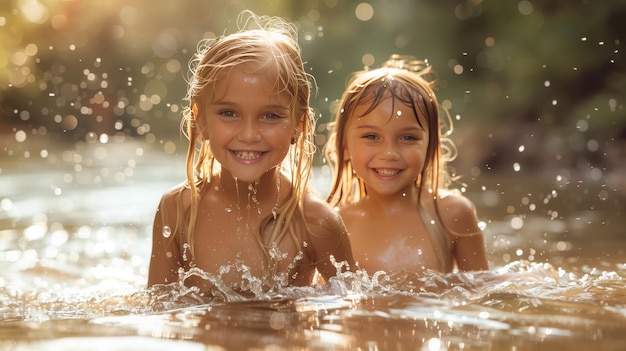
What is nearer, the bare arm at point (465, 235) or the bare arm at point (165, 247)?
the bare arm at point (165, 247)

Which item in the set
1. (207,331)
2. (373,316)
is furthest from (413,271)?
(207,331)

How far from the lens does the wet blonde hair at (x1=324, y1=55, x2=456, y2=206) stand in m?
4.80

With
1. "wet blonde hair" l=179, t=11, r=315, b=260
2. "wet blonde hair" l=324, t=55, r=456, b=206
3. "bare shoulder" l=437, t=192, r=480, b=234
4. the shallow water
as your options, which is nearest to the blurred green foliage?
the shallow water

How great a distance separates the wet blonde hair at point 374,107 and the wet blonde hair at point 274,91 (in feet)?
2.60

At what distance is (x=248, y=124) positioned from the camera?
12.6 ft

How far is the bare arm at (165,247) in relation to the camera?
4.01 metres

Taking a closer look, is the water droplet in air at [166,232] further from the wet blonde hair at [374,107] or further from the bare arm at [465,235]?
the bare arm at [465,235]

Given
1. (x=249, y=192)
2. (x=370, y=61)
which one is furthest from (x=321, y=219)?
(x=370, y=61)

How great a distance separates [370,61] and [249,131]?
15046mm

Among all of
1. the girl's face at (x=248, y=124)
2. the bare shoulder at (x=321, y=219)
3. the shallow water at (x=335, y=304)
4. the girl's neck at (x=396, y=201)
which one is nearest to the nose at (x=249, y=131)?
the girl's face at (x=248, y=124)

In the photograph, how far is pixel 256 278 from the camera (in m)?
3.93

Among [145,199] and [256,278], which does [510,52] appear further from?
[256,278]

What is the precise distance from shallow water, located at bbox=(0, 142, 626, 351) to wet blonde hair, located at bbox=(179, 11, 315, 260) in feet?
1.03

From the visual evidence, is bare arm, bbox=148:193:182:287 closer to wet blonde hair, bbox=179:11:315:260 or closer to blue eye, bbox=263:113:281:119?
wet blonde hair, bbox=179:11:315:260
